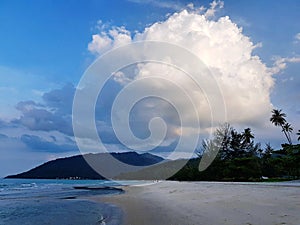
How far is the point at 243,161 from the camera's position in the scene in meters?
57.5

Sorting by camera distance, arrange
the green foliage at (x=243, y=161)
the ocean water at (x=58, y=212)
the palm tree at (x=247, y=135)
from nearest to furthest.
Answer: the ocean water at (x=58, y=212) < the green foliage at (x=243, y=161) < the palm tree at (x=247, y=135)

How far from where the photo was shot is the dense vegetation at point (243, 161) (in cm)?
5669

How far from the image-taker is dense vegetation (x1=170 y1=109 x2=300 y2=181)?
186 ft

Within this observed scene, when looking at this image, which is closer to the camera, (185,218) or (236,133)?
(185,218)

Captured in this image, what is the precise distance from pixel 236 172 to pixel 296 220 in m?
51.4

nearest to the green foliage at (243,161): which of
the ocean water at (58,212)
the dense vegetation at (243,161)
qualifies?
the dense vegetation at (243,161)

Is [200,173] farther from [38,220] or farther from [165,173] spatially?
[38,220]

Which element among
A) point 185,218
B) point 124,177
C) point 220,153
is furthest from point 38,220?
point 124,177

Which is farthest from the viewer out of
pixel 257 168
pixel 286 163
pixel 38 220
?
pixel 257 168

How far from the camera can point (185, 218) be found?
11859 millimetres

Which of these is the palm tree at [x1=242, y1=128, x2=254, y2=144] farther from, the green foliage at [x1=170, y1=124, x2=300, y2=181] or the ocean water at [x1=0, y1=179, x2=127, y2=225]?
the ocean water at [x1=0, y1=179, x2=127, y2=225]

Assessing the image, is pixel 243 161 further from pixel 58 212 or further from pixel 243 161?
pixel 58 212

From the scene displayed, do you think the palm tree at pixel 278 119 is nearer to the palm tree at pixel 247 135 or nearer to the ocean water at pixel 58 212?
the palm tree at pixel 247 135

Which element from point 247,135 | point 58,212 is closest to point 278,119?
point 247,135
